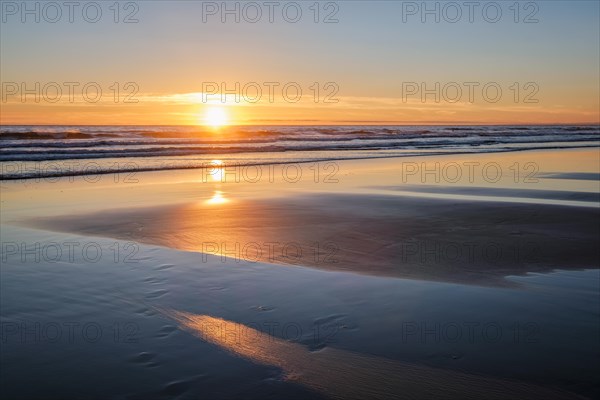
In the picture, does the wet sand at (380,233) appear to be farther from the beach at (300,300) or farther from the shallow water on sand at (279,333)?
the shallow water on sand at (279,333)

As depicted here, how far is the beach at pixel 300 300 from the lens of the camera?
378cm

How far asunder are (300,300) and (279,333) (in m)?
0.91

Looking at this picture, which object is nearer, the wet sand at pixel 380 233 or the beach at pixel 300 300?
the beach at pixel 300 300

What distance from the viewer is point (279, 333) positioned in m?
4.57

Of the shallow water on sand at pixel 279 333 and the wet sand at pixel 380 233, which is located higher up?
the wet sand at pixel 380 233

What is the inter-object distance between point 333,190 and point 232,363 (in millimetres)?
10799

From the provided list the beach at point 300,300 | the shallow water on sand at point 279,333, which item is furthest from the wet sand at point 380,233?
the shallow water on sand at point 279,333

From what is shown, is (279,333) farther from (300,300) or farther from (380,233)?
(380,233)

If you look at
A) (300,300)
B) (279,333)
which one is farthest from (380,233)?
(279,333)

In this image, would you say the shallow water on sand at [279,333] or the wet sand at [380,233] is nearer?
the shallow water on sand at [279,333]

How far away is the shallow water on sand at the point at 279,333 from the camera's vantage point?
12.2 feet

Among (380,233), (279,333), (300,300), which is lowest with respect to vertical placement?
(279,333)

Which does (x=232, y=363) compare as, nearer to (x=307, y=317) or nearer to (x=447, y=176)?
(x=307, y=317)

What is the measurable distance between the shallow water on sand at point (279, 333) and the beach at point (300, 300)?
0.02 meters
